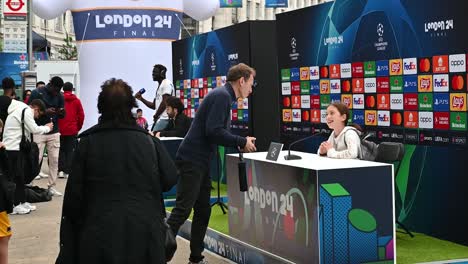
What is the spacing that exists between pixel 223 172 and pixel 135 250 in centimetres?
930

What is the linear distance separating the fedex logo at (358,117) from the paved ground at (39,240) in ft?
7.52

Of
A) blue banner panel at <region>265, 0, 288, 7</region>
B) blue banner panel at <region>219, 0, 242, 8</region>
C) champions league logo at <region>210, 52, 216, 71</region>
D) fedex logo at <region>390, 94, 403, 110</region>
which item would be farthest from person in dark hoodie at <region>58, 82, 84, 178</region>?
blue banner panel at <region>219, 0, 242, 8</region>

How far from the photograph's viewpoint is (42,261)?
852 cm

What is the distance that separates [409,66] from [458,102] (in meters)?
0.85

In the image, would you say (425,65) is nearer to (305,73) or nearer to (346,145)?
(346,145)

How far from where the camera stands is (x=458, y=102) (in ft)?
25.8

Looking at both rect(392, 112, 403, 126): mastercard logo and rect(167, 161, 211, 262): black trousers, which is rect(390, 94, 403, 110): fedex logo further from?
rect(167, 161, 211, 262): black trousers

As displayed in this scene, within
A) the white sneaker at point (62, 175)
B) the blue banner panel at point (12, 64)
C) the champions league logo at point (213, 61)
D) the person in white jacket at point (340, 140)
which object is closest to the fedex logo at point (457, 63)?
the person in white jacket at point (340, 140)

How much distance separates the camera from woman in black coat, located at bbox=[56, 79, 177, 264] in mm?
4516

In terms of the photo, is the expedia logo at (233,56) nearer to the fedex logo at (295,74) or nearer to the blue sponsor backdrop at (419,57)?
the fedex logo at (295,74)

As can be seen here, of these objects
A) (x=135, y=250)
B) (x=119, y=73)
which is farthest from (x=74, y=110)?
(x=135, y=250)

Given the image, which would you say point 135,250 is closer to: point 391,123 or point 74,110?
point 391,123

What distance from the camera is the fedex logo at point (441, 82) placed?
26.3 ft

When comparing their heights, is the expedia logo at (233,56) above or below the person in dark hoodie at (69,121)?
above
